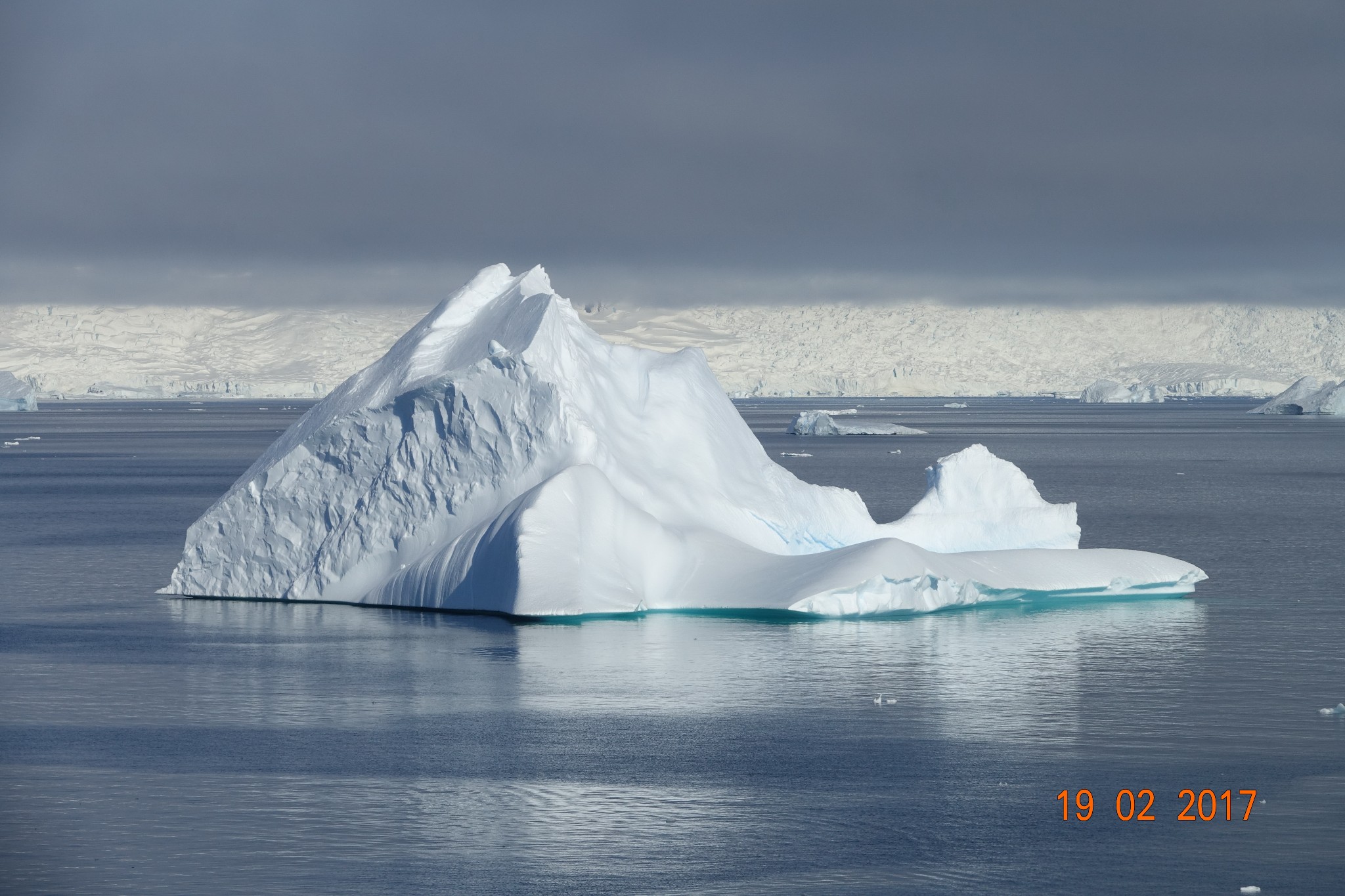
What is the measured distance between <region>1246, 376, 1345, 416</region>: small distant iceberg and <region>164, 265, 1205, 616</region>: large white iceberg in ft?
417

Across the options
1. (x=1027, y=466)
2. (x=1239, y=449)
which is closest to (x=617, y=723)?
(x=1027, y=466)

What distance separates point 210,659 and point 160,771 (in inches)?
267

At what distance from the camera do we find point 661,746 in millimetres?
16562

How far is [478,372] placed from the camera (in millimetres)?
27062

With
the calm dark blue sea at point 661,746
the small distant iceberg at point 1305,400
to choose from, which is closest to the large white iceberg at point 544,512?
the calm dark blue sea at point 661,746

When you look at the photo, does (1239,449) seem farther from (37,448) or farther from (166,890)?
(166,890)

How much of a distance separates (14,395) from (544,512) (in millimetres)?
178192
